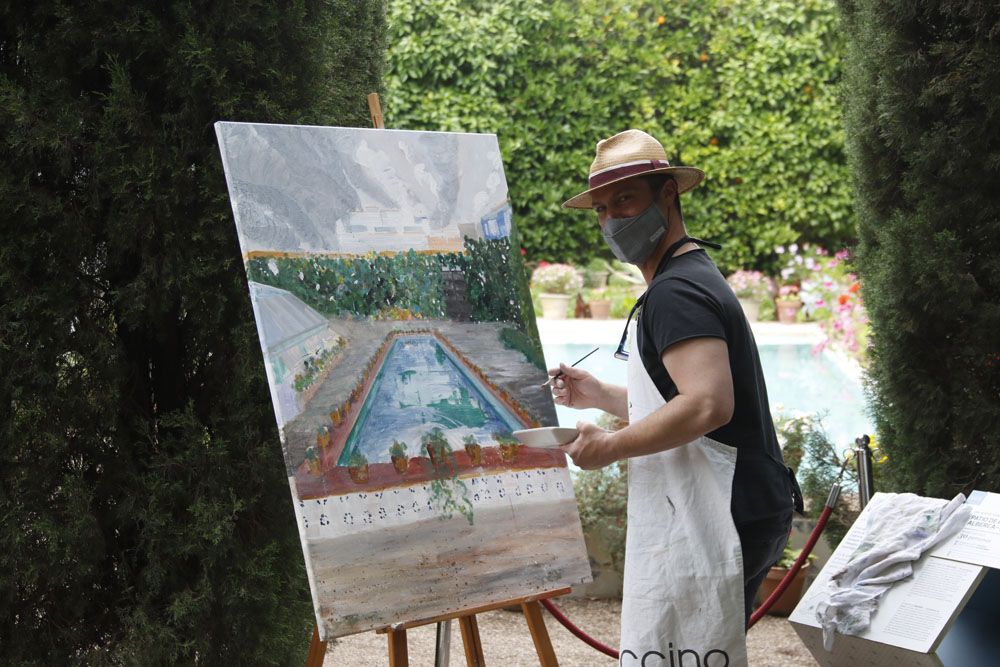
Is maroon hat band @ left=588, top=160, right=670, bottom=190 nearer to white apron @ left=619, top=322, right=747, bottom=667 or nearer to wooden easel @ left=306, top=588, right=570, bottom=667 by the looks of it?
white apron @ left=619, top=322, right=747, bottom=667

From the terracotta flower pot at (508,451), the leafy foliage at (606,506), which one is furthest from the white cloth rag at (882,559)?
the leafy foliage at (606,506)

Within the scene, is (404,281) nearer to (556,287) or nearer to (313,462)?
(313,462)

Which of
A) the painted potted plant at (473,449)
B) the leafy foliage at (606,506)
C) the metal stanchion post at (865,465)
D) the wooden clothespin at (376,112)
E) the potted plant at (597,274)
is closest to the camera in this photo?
the painted potted plant at (473,449)

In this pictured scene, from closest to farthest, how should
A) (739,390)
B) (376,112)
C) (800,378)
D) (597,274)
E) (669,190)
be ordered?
(739,390) → (669,190) → (376,112) → (800,378) → (597,274)

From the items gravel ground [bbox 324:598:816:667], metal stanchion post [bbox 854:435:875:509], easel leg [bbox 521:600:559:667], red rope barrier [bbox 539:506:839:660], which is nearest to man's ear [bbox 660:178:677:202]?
easel leg [bbox 521:600:559:667]

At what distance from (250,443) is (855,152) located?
233cm

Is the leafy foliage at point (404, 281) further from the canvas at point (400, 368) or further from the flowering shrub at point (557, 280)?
the flowering shrub at point (557, 280)

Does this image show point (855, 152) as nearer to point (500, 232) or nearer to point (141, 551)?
point (500, 232)

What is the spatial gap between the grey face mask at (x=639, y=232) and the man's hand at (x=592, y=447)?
14.7 inches

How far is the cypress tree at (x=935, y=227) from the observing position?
301 centimetres

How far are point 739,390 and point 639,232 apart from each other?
0.39 metres

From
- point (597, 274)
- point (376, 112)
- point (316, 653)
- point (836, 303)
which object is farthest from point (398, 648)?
point (597, 274)

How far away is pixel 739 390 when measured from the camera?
1957mm

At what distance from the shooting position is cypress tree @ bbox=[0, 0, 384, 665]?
214cm
